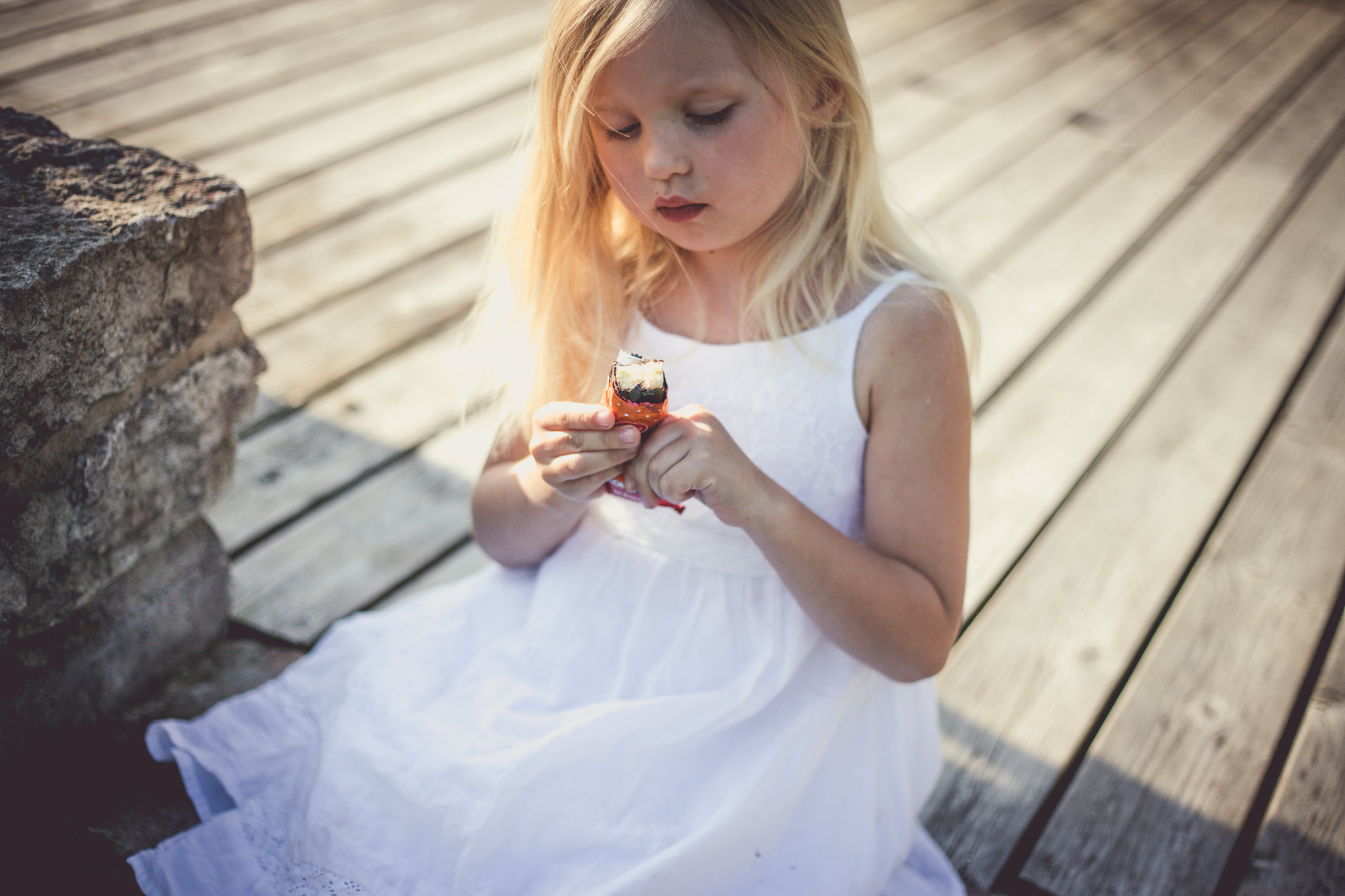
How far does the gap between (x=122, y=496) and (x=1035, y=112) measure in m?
3.23

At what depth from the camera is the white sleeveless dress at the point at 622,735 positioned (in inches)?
39.3

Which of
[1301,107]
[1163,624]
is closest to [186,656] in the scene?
[1163,624]

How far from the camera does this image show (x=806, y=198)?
1104 millimetres

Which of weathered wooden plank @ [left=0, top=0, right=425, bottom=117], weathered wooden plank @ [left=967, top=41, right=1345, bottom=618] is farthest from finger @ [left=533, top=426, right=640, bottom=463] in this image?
weathered wooden plank @ [left=0, top=0, right=425, bottom=117]

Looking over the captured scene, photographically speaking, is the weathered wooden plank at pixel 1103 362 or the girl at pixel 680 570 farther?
the weathered wooden plank at pixel 1103 362

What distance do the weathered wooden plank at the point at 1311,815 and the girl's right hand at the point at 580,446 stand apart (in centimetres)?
95

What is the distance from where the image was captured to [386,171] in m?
2.83

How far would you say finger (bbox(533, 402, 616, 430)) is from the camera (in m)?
0.92

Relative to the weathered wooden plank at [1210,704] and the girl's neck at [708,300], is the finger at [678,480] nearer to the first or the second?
the girl's neck at [708,300]

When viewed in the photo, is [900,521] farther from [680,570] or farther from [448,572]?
[448,572]

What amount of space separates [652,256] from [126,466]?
0.69m

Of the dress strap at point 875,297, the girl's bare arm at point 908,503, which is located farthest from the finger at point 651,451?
the dress strap at point 875,297

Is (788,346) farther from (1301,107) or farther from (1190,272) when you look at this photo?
(1301,107)

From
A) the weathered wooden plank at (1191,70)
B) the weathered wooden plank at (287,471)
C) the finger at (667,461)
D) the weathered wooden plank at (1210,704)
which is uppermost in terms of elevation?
the finger at (667,461)
